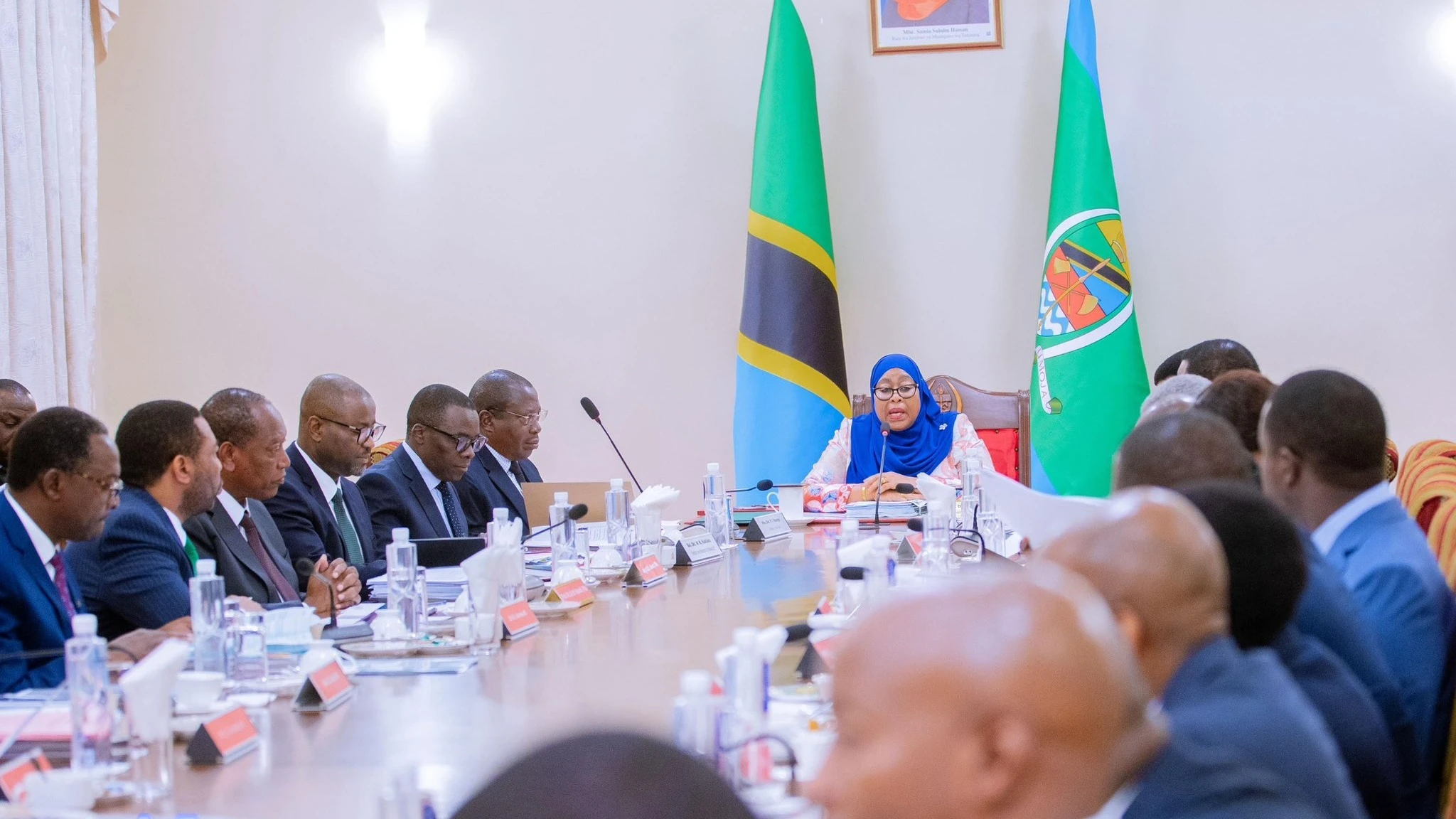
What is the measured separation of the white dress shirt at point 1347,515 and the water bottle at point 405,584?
173 cm

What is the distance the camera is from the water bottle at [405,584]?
8.77 feet

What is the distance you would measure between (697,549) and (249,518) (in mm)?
1241

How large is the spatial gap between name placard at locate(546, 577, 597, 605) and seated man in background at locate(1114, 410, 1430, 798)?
1.54m

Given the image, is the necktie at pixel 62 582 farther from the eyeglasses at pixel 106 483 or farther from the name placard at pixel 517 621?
the name placard at pixel 517 621

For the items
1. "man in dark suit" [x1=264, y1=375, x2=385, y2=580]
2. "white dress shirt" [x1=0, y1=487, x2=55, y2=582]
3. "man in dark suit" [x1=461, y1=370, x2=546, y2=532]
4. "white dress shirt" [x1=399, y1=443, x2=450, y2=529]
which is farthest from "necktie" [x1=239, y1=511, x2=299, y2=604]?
"man in dark suit" [x1=461, y1=370, x2=546, y2=532]

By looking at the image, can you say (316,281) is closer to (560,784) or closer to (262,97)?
(262,97)

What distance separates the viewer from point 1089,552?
1.11 meters

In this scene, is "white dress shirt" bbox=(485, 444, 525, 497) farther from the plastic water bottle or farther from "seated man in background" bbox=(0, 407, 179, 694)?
the plastic water bottle

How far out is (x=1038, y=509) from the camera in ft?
7.77

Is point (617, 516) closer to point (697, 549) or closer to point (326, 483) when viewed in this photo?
point (697, 549)

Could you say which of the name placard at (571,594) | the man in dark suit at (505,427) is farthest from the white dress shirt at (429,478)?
the name placard at (571,594)

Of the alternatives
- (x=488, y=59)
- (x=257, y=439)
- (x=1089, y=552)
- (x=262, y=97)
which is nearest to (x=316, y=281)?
(x=262, y=97)

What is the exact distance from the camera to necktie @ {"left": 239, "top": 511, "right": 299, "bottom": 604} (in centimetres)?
330

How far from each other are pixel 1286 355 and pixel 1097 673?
5.38 m
